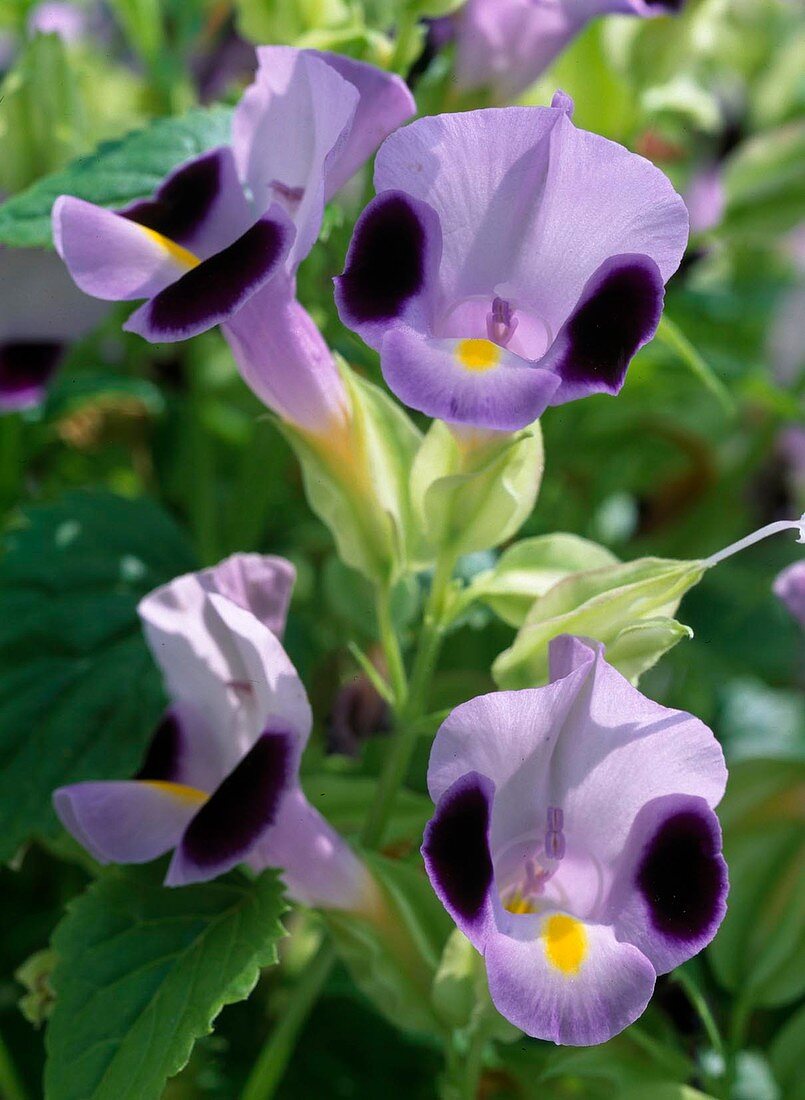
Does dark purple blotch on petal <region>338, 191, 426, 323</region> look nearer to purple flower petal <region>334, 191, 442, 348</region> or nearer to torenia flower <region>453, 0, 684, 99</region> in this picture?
purple flower petal <region>334, 191, 442, 348</region>

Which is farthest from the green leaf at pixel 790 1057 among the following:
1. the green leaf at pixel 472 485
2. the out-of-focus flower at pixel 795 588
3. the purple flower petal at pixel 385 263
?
the purple flower petal at pixel 385 263

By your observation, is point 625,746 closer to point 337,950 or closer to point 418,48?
point 337,950

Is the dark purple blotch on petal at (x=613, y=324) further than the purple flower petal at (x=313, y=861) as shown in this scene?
No

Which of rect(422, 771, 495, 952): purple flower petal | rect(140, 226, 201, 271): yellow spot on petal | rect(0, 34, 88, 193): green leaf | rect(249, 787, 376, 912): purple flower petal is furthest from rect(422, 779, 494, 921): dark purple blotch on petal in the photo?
rect(0, 34, 88, 193): green leaf

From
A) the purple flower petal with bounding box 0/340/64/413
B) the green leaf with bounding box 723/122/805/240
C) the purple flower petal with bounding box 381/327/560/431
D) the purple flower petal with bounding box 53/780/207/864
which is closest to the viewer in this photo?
the purple flower petal with bounding box 381/327/560/431

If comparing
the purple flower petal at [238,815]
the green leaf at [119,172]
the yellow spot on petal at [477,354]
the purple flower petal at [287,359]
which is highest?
the yellow spot on petal at [477,354]

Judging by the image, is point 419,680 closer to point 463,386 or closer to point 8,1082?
point 463,386

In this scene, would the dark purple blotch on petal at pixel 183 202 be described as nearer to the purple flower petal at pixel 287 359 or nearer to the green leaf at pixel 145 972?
the purple flower petal at pixel 287 359
